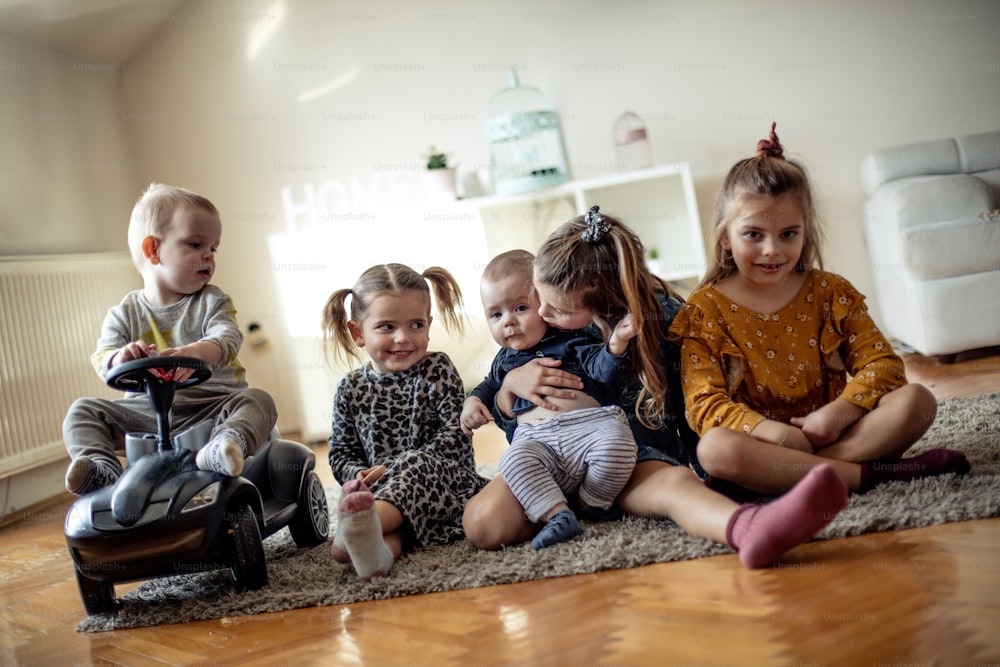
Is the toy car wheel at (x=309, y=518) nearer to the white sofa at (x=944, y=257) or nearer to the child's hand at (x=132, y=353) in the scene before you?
the child's hand at (x=132, y=353)

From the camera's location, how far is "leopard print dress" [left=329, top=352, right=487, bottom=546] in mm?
1974

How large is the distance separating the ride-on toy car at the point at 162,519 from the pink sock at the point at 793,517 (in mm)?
929

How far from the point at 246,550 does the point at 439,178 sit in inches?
108

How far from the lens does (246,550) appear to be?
68.2 inches

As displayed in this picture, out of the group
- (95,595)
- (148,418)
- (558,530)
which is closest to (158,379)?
(148,418)

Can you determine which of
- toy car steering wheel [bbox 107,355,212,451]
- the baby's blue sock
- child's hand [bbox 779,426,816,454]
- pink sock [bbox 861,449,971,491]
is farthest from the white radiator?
pink sock [bbox 861,449,971,491]

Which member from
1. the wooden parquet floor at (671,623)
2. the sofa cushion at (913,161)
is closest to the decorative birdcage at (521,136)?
the sofa cushion at (913,161)

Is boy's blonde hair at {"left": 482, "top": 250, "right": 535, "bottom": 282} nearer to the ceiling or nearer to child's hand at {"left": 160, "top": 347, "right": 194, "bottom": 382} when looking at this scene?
child's hand at {"left": 160, "top": 347, "right": 194, "bottom": 382}

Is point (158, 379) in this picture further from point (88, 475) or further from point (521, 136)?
point (521, 136)

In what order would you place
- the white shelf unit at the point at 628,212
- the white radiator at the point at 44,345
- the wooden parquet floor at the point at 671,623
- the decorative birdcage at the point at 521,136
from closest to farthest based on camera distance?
the wooden parquet floor at the point at 671,623
the white radiator at the point at 44,345
the white shelf unit at the point at 628,212
the decorative birdcage at the point at 521,136

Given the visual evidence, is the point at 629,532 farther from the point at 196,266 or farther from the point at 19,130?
the point at 19,130

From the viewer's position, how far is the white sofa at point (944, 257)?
304cm

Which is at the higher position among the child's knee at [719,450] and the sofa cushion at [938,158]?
the sofa cushion at [938,158]

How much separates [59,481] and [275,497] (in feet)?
6.37
